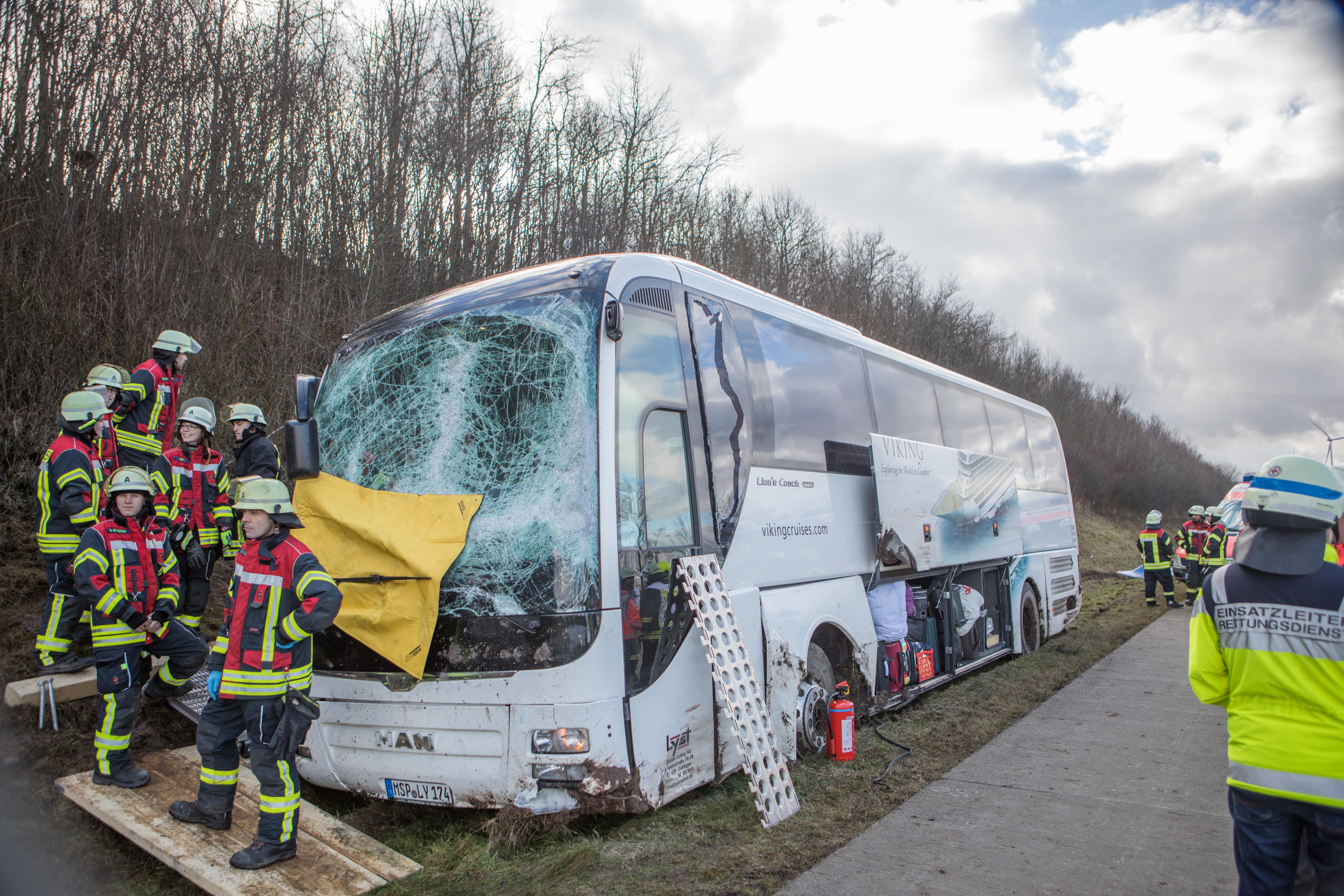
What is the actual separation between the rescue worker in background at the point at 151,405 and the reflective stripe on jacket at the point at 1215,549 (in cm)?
1369

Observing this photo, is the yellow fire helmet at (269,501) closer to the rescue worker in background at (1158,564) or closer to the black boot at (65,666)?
the black boot at (65,666)

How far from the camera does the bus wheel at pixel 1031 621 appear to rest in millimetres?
11055

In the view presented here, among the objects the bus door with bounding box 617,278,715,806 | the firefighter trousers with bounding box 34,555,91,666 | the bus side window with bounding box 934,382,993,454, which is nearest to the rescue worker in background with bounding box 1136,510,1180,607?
the bus side window with bounding box 934,382,993,454

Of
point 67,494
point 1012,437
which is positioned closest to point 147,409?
point 67,494

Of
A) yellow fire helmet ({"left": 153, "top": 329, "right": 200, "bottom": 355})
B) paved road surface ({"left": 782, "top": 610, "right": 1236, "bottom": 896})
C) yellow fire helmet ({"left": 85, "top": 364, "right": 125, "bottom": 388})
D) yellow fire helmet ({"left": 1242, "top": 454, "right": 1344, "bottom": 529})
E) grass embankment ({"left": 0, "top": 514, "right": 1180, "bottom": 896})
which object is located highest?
yellow fire helmet ({"left": 153, "top": 329, "right": 200, "bottom": 355})

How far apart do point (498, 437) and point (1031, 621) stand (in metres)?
9.23

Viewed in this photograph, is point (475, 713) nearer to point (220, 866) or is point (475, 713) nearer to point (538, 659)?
point (538, 659)

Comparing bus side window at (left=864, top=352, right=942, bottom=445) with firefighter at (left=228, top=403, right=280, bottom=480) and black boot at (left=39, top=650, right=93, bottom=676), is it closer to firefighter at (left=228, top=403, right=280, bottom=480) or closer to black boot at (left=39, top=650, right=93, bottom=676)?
firefighter at (left=228, top=403, right=280, bottom=480)

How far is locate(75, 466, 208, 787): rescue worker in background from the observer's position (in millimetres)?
4680

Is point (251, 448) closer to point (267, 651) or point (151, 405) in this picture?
point (151, 405)

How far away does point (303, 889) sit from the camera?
3.81 metres

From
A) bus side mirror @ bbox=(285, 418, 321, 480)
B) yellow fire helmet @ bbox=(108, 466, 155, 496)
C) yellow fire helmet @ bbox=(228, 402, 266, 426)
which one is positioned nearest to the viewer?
yellow fire helmet @ bbox=(108, 466, 155, 496)

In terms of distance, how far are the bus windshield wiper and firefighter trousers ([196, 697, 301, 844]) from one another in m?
→ 0.69

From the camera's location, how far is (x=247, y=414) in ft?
20.8
